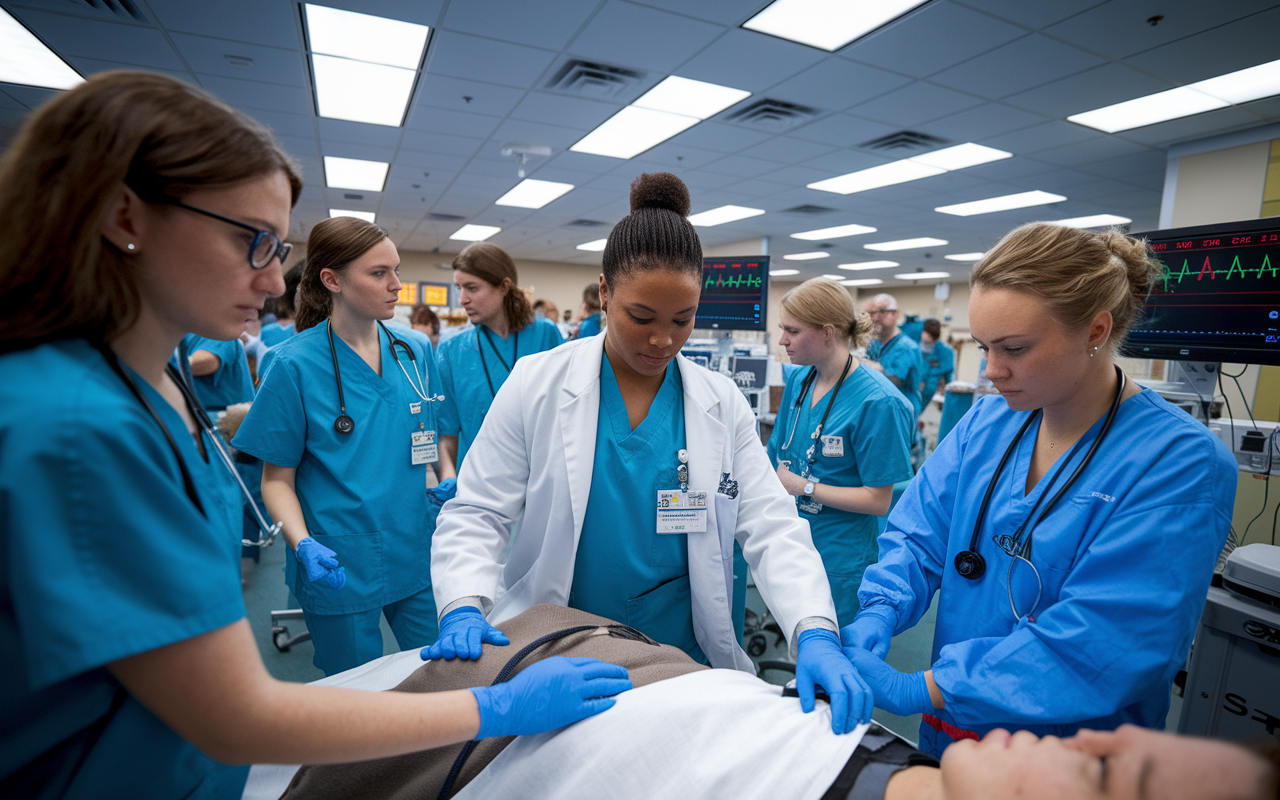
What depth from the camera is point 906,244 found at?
9.35 m

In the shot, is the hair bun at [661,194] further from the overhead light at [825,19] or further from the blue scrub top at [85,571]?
the overhead light at [825,19]

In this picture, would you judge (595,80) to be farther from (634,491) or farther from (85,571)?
(85,571)

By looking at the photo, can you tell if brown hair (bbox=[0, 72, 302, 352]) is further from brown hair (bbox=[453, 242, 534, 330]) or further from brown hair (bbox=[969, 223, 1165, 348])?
brown hair (bbox=[453, 242, 534, 330])

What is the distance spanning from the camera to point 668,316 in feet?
3.91

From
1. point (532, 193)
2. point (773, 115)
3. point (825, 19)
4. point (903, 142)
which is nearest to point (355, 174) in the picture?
point (532, 193)

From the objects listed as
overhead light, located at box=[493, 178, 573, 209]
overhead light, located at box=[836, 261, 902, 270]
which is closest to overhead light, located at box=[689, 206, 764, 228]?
overhead light, located at box=[493, 178, 573, 209]

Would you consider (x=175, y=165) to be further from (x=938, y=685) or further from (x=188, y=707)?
(x=938, y=685)

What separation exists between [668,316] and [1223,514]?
0.95m

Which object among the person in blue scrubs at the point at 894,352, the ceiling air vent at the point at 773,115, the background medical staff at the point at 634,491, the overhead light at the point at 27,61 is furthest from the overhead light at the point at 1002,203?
the overhead light at the point at 27,61

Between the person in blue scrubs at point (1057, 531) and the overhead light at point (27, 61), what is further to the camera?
the overhead light at point (27, 61)

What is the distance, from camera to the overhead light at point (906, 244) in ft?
29.5

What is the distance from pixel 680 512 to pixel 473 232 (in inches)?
367

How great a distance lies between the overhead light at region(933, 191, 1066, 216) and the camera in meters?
6.28

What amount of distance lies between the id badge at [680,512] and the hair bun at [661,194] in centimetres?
60
